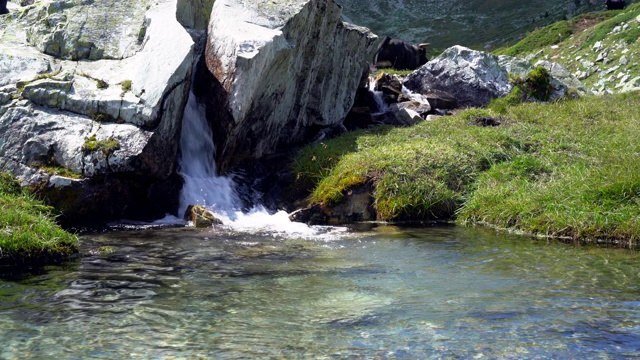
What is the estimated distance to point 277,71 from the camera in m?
16.1

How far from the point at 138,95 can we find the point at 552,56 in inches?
1322

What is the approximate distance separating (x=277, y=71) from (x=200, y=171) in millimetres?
3064

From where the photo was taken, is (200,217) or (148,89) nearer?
(200,217)

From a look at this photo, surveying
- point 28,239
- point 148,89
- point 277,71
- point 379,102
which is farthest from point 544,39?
point 28,239

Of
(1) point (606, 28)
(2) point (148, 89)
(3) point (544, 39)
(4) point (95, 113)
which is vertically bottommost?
(4) point (95, 113)

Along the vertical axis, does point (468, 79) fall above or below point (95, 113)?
above

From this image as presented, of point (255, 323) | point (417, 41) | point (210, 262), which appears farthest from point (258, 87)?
point (417, 41)

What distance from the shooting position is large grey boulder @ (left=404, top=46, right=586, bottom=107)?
79.5 ft

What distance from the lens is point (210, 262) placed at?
377 inches

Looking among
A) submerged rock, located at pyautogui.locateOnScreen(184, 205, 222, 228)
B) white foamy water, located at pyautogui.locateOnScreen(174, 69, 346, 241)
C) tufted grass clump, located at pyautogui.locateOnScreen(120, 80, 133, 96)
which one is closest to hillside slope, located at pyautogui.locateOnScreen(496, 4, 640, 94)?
white foamy water, located at pyautogui.locateOnScreen(174, 69, 346, 241)

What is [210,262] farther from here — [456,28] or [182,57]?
[456,28]

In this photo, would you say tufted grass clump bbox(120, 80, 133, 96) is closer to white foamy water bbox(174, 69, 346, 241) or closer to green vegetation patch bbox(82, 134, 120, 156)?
green vegetation patch bbox(82, 134, 120, 156)

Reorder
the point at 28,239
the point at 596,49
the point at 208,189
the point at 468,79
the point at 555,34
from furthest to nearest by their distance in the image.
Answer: the point at 555,34 < the point at 596,49 < the point at 468,79 < the point at 208,189 < the point at 28,239

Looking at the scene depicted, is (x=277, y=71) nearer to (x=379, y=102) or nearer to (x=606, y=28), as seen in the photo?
(x=379, y=102)
